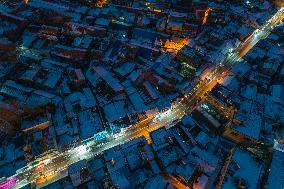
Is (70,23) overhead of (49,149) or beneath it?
overhead

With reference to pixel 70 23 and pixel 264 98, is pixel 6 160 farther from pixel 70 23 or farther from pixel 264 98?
pixel 264 98

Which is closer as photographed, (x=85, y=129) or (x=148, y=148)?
(x=148, y=148)

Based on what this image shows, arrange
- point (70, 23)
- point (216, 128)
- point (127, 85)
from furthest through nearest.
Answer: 1. point (70, 23)
2. point (127, 85)
3. point (216, 128)

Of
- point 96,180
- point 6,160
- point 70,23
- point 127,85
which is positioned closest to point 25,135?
point 6,160

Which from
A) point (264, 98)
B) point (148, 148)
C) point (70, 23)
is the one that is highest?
point (70, 23)

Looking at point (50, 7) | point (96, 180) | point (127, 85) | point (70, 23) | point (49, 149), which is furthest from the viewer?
point (50, 7)

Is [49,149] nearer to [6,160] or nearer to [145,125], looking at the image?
[6,160]
